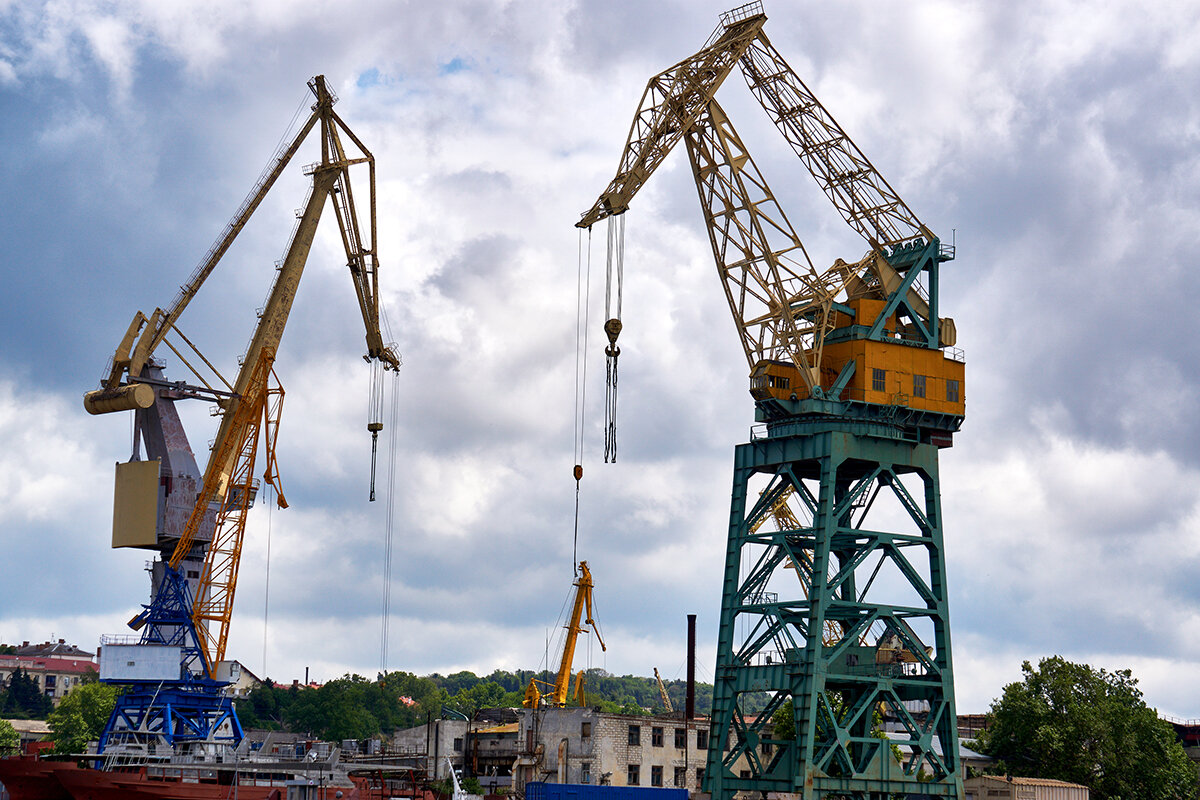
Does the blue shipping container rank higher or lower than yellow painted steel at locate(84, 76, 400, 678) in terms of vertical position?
lower

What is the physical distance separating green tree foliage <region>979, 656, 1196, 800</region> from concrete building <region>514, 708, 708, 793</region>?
2365 centimetres

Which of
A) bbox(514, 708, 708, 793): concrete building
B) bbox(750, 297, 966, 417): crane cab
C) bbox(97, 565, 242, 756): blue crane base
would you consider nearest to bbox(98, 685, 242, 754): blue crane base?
bbox(97, 565, 242, 756): blue crane base

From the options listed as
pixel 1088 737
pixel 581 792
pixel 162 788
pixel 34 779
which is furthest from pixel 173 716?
pixel 1088 737

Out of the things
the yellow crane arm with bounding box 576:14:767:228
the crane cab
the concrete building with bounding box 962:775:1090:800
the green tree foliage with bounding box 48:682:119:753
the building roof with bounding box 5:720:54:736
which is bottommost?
the concrete building with bounding box 962:775:1090:800

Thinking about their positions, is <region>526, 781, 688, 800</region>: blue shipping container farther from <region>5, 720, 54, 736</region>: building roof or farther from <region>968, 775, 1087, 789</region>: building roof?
<region>5, 720, 54, 736</region>: building roof

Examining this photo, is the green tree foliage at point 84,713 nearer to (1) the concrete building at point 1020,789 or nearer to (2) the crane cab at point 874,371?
(1) the concrete building at point 1020,789

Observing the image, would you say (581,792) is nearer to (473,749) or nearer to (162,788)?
(162,788)

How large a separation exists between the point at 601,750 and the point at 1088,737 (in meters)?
34.3

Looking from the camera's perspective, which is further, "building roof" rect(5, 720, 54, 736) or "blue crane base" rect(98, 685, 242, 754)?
"building roof" rect(5, 720, 54, 736)

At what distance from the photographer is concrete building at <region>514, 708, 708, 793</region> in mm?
98062

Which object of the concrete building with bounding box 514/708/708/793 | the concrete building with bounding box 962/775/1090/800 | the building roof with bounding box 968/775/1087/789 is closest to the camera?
the concrete building with bounding box 962/775/1090/800

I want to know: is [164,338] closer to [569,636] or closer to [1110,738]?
[569,636]

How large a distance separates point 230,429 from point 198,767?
A: 25.6 m

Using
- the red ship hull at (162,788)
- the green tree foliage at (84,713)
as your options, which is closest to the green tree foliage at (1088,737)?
the red ship hull at (162,788)
